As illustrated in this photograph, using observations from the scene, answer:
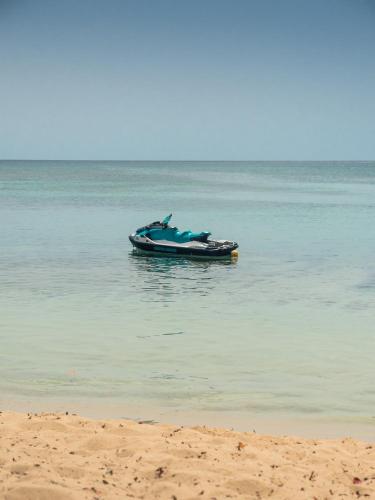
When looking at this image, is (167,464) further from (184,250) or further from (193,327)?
(184,250)

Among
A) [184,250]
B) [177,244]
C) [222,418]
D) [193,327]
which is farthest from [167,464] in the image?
[177,244]

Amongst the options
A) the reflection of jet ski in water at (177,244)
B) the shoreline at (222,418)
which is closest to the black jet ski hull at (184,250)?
the reflection of jet ski in water at (177,244)

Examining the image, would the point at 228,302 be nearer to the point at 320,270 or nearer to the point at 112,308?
the point at 112,308

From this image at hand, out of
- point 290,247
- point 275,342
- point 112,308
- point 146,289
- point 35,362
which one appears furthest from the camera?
point 290,247

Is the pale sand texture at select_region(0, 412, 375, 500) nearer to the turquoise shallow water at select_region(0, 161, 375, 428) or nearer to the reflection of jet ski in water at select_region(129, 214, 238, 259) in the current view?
the turquoise shallow water at select_region(0, 161, 375, 428)

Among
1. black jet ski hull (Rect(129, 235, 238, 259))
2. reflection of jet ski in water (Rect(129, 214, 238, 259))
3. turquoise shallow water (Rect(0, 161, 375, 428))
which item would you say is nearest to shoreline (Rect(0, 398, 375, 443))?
turquoise shallow water (Rect(0, 161, 375, 428))

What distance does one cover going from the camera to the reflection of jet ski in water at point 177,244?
29000 mm

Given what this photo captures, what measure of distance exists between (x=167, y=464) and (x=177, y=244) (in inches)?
904

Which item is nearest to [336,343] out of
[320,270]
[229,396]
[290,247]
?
[229,396]

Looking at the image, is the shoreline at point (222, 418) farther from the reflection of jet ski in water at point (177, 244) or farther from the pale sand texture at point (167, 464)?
the reflection of jet ski in water at point (177, 244)

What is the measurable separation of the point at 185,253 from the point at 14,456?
881 inches

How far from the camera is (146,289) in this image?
21953 mm

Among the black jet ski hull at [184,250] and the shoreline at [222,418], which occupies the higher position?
the black jet ski hull at [184,250]

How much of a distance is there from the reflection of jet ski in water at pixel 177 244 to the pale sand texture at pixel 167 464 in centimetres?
2009
